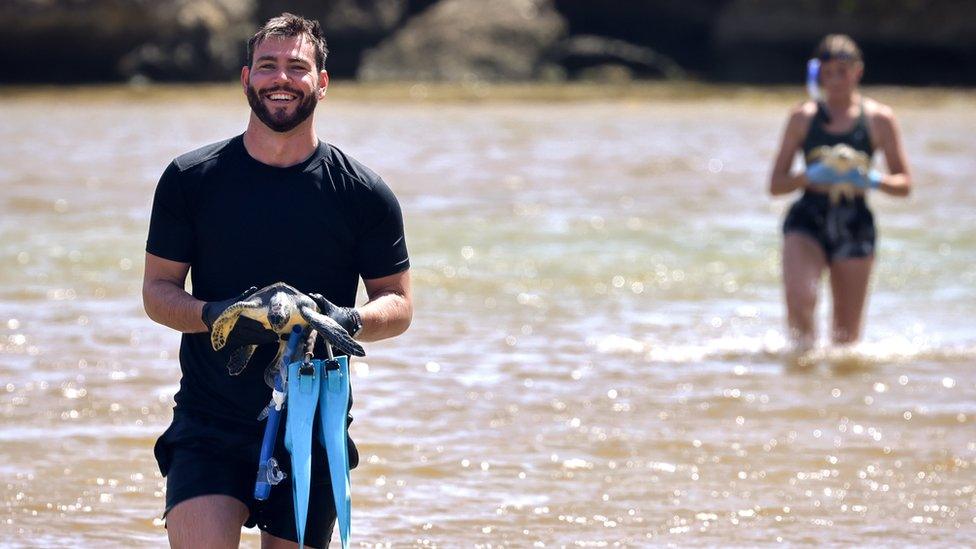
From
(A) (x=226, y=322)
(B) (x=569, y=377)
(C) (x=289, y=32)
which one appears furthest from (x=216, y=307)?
(B) (x=569, y=377)

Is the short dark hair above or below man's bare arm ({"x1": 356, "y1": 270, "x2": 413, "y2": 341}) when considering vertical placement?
above

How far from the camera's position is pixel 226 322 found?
338 cm

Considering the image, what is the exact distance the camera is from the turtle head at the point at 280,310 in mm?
3309

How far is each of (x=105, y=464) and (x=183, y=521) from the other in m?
2.64

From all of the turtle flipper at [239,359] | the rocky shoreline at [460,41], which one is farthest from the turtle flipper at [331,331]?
the rocky shoreline at [460,41]

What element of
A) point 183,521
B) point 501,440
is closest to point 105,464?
point 501,440

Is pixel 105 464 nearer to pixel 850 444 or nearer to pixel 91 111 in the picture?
pixel 850 444

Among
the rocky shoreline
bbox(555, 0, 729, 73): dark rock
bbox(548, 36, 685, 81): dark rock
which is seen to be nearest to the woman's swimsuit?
the rocky shoreline

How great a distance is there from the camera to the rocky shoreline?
25.9 meters

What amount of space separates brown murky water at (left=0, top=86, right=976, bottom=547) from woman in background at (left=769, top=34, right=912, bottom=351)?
0.40 metres

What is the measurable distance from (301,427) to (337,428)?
3.6 inches

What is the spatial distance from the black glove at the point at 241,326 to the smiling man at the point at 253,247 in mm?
53

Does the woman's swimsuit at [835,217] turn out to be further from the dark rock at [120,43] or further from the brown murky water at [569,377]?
the dark rock at [120,43]

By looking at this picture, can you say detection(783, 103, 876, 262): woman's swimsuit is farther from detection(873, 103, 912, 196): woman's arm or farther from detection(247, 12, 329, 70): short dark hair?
detection(247, 12, 329, 70): short dark hair
